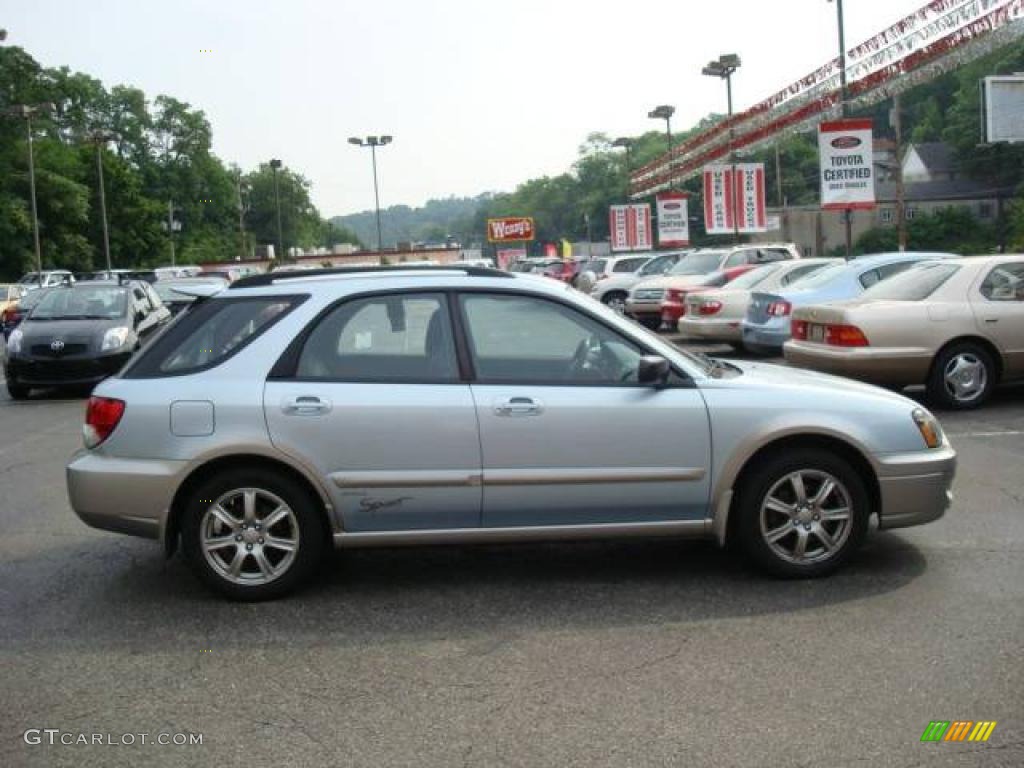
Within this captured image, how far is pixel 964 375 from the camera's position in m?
11.0

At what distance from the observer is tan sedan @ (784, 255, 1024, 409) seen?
1075 centimetres

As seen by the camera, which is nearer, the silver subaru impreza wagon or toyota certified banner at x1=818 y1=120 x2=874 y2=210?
the silver subaru impreza wagon

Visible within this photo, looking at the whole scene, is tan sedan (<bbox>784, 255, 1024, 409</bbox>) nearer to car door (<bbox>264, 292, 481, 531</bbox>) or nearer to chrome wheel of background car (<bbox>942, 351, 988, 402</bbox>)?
chrome wheel of background car (<bbox>942, 351, 988, 402</bbox>)

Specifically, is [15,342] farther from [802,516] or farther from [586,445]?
[802,516]

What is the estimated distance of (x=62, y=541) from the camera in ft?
22.2

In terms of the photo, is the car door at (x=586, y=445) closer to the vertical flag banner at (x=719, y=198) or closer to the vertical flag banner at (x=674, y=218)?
the vertical flag banner at (x=719, y=198)

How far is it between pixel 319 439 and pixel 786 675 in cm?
235

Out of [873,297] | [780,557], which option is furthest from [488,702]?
[873,297]

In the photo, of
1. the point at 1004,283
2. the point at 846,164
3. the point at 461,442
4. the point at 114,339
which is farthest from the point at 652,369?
the point at 846,164

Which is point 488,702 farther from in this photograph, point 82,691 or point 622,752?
point 82,691

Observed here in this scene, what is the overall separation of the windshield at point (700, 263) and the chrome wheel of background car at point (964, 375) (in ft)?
38.4

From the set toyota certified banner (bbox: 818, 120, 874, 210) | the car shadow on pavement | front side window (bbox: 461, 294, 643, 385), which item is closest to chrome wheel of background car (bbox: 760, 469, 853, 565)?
the car shadow on pavement

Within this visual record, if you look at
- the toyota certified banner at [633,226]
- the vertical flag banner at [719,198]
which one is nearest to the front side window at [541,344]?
the vertical flag banner at [719,198]

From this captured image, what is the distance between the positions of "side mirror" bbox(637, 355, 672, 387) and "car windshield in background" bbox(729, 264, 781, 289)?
523 inches
